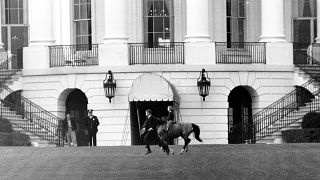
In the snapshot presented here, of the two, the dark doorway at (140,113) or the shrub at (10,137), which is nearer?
the shrub at (10,137)

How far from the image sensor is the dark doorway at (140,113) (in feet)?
319

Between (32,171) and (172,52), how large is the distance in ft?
99.6

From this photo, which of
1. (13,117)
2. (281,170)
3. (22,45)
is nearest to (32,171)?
(281,170)

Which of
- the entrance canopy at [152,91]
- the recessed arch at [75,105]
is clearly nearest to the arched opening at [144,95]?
the entrance canopy at [152,91]

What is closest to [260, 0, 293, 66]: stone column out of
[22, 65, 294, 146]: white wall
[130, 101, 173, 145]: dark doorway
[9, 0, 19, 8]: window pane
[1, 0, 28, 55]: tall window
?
[22, 65, 294, 146]: white wall

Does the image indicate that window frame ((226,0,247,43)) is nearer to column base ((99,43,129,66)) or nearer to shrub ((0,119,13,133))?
column base ((99,43,129,66))

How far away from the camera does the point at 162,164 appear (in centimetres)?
7156

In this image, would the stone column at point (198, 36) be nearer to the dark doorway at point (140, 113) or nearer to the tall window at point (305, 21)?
the dark doorway at point (140, 113)

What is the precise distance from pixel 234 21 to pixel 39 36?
1062 centimetres

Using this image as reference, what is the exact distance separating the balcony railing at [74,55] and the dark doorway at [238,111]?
301 inches

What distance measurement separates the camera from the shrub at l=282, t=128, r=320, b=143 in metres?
92.7

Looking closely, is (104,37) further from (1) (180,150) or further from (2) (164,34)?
(1) (180,150)

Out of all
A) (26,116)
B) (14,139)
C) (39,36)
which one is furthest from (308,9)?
(14,139)

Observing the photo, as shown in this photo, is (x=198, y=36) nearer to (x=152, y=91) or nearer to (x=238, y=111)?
(x=152, y=91)
